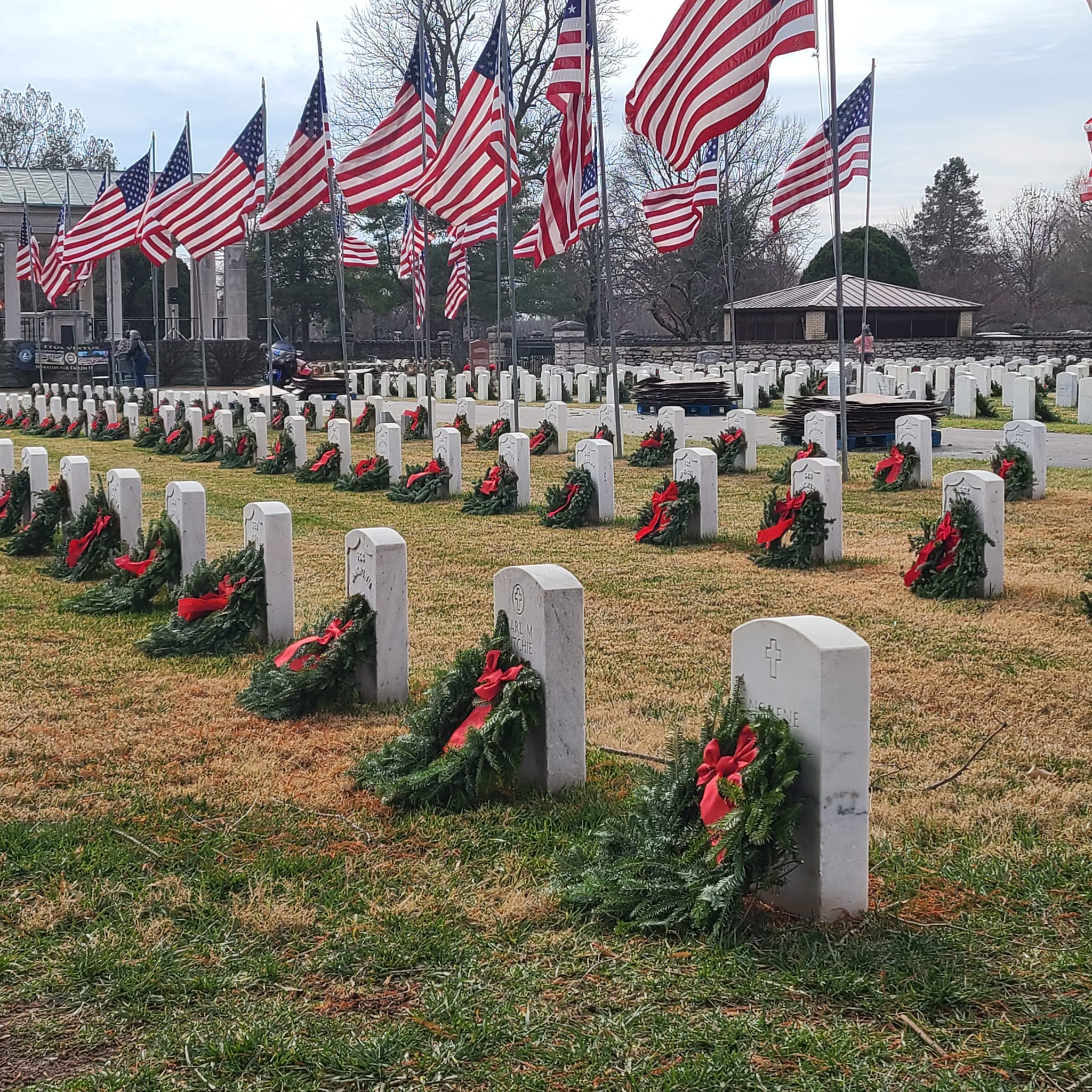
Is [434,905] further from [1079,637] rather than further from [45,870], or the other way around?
[1079,637]

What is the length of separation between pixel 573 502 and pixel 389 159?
21.1 feet

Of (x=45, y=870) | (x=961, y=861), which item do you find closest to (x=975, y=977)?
(x=961, y=861)

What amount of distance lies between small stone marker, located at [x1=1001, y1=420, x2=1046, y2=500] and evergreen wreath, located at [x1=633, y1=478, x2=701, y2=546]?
3.58 metres

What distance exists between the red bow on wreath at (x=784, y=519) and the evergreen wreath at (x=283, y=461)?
9.48 metres

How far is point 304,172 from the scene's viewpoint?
1670 cm

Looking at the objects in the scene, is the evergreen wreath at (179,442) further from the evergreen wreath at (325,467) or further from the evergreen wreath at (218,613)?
the evergreen wreath at (218,613)

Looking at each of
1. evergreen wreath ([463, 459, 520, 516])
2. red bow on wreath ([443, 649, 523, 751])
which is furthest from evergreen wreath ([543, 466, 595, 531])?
red bow on wreath ([443, 649, 523, 751])

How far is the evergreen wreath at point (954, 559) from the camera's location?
813cm

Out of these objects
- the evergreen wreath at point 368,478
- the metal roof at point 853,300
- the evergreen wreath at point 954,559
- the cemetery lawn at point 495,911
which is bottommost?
the cemetery lawn at point 495,911

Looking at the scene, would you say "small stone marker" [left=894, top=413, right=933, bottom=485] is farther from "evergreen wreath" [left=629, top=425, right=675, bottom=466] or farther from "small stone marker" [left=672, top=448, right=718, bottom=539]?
"small stone marker" [left=672, top=448, right=718, bottom=539]

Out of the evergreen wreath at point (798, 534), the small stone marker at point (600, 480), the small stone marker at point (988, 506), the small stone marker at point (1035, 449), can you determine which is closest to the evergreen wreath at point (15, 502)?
the small stone marker at point (600, 480)

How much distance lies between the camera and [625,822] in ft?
13.5

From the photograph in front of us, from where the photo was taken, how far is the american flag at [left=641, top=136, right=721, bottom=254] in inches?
733

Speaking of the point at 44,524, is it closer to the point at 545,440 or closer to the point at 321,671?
the point at 321,671
